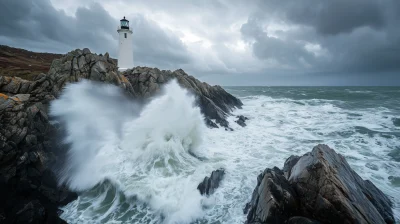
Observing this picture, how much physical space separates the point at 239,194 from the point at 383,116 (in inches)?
977

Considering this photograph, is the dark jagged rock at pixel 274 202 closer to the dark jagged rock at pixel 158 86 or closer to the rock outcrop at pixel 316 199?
the rock outcrop at pixel 316 199

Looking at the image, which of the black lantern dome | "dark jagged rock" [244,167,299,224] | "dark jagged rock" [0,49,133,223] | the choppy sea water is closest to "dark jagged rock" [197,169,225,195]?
the choppy sea water

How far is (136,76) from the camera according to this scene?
21.5m

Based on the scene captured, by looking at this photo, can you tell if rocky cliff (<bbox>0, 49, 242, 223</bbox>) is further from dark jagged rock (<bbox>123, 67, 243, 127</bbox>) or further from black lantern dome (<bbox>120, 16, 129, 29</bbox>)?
black lantern dome (<bbox>120, 16, 129, 29</bbox>)

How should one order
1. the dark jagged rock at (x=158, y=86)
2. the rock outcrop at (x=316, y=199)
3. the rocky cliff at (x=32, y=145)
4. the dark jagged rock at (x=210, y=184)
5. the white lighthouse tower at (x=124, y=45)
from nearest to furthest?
the rock outcrop at (x=316, y=199) → the rocky cliff at (x=32, y=145) → the dark jagged rock at (x=210, y=184) → the dark jagged rock at (x=158, y=86) → the white lighthouse tower at (x=124, y=45)

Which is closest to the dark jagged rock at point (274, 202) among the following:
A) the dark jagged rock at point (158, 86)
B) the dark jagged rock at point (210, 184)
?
the dark jagged rock at point (210, 184)

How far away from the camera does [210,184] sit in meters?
9.44

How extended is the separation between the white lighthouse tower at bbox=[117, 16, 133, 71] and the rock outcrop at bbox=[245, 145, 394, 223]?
2619 cm

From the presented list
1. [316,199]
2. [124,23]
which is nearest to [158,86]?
[124,23]

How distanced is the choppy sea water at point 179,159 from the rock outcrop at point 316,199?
1516 mm

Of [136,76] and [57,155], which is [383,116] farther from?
[57,155]

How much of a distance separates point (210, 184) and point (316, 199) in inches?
176

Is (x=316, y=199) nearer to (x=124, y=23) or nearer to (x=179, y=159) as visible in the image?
(x=179, y=159)

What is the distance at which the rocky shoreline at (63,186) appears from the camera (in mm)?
6074
